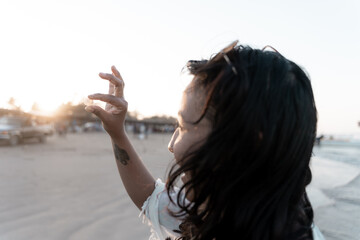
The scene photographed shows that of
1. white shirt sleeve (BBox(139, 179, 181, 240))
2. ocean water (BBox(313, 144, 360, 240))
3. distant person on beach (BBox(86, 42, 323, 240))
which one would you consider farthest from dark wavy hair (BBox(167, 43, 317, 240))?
ocean water (BBox(313, 144, 360, 240))

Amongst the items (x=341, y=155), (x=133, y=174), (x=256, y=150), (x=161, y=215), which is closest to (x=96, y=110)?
(x=133, y=174)

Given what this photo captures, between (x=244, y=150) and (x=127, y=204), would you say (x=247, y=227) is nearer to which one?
(x=244, y=150)

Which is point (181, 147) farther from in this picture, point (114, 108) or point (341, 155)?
point (341, 155)

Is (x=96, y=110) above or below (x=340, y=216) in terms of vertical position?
above

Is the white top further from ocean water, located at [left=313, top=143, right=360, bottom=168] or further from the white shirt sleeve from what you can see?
ocean water, located at [left=313, top=143, right=360, bottom=168]

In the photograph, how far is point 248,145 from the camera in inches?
34.1

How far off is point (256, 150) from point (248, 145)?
27 millimetres

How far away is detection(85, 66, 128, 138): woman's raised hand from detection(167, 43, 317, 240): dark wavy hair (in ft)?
1.26

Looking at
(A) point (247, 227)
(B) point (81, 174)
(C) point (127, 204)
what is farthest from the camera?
(B) point (81, 174)

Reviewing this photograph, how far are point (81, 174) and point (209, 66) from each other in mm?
5477

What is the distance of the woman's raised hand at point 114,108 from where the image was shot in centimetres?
115

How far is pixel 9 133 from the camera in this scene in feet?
41.8

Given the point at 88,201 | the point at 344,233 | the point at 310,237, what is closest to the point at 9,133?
the point at 88,201

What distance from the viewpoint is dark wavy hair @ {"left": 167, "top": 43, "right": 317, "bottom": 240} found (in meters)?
0.85
